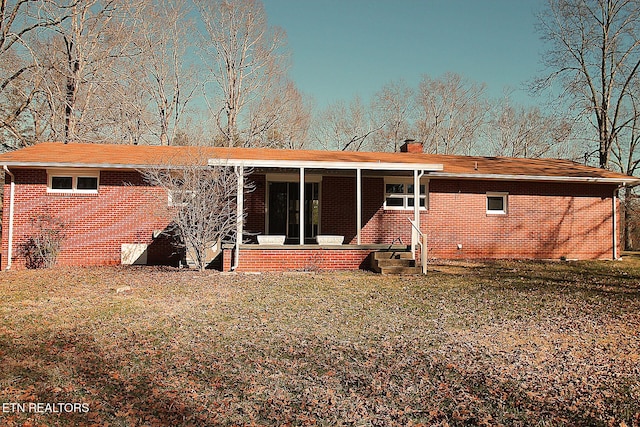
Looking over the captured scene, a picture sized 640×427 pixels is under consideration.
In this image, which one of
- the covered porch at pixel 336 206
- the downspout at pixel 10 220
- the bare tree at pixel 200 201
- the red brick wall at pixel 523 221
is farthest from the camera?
the red brick wall at pixel 523 221

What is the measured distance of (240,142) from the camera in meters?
28.0

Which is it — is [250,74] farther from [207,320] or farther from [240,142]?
[207,320]

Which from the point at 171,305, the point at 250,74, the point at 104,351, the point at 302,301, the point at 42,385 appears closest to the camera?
the point at 42,385

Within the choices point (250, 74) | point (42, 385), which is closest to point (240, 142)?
point (250, 74)

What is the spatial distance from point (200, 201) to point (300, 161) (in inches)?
106

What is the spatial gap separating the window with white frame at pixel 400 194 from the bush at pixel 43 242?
31.7ft

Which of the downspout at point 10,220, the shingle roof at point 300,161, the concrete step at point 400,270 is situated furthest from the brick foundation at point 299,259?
the downspout at point 10,220

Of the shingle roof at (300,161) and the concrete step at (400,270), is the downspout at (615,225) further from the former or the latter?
the concrete step at (400,270)

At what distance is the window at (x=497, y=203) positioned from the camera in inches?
578

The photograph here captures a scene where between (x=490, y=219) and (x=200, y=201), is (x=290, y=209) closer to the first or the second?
(x=200, y=201)

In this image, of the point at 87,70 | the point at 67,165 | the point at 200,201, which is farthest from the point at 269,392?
the point at 87,70

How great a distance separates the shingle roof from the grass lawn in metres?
3.96

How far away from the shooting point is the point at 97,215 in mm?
12672

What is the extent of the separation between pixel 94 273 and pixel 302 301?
598cm
